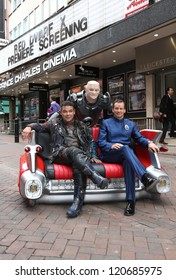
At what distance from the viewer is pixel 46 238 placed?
318cm

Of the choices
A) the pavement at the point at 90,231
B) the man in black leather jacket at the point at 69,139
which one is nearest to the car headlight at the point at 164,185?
the pavement at the point at 90,231

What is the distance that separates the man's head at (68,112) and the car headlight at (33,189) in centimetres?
97

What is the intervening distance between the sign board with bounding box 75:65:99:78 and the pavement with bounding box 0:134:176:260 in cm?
1048

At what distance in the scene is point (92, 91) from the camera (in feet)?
14.6

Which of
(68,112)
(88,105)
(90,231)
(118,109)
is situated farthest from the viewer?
(88,105)

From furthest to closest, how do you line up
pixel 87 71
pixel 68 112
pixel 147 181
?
pixel 87 71 < pixel 68 112 < pixel 147 181

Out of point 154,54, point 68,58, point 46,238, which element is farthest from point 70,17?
point 46,238

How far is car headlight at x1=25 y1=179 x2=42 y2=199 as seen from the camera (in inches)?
151

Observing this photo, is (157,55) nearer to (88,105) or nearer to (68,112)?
(88,105)

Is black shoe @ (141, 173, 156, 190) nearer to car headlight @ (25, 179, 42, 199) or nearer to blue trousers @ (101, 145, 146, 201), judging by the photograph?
blue trousers @ (101, 145, 146, 201)

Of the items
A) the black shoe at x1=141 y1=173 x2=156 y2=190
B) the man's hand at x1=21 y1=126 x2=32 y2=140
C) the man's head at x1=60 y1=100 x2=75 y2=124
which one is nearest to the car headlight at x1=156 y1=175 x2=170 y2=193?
the black shoe at x1=141 y1=173 x2=156 y2=190

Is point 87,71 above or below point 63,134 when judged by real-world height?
above

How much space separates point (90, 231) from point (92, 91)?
1954 millimetres

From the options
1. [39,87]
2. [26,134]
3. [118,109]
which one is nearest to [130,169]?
[118,109]
